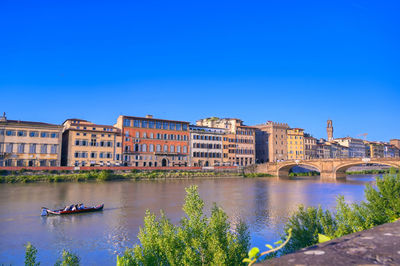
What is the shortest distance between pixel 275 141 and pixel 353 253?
113634 millimetres

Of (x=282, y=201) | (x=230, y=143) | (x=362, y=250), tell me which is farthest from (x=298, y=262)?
(x=230, y=143)

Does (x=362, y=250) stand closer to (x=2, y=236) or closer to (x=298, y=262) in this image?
(x=298, y=262)

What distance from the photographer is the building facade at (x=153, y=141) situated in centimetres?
7888

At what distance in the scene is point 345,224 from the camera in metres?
14.2

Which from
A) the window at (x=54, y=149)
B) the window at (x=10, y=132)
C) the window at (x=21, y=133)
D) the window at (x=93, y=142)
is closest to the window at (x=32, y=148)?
the window at (x=21, y=133)

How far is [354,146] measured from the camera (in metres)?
156

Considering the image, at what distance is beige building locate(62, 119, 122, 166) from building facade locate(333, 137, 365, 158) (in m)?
124

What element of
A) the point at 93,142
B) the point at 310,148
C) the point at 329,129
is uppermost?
the point at 329,129

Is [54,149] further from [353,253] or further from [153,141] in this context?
[353,253]

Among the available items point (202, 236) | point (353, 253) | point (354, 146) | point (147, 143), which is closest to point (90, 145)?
point (147, 143)

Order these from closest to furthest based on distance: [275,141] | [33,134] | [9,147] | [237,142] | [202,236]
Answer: [202,236], [9,147], [33,134], [237,142], [275,141]

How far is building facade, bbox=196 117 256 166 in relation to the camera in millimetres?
98812

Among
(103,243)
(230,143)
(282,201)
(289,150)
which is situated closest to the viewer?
(103,243)

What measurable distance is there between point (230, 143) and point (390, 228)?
96610 millimetres
